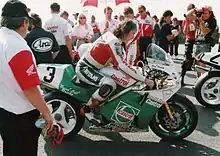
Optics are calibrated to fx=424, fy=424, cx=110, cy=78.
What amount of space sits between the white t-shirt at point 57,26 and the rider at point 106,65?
90.0 inches

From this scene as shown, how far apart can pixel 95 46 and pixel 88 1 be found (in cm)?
419

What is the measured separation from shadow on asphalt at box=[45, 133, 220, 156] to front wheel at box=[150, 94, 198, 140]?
0.12m

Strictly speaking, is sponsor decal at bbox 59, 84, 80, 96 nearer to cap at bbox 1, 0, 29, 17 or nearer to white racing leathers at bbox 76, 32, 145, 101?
white racing leathers at bbox 76, 32, 145, 101

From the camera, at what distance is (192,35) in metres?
9.03

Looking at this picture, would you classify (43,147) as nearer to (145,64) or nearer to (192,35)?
(145,64)

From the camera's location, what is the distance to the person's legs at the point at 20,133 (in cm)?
287

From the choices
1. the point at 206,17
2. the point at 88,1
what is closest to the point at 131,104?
the point at 206,17

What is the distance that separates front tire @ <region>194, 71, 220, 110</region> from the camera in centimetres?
700

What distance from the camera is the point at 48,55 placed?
6.27 meters

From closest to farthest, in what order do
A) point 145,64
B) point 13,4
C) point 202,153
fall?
point 13,4, point 202,153, point 145,64

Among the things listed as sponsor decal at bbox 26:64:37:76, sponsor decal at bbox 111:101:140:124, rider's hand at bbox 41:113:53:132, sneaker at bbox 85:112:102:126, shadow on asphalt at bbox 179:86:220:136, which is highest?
sponsor decal at bbox 26:64:37:76

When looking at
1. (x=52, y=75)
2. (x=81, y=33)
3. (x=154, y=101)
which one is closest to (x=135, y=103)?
(x=154, y=101)

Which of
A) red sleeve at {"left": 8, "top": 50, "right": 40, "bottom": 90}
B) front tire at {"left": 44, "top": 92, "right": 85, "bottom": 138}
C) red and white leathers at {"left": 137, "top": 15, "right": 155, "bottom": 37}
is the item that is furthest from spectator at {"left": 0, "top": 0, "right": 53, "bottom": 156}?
red and white leathers at {"left": 137, "top": 15, "right": 155, "bottom": 37}

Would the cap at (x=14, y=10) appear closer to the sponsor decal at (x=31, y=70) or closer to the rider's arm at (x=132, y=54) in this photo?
the sponsor decal at (x=31, y=70)
